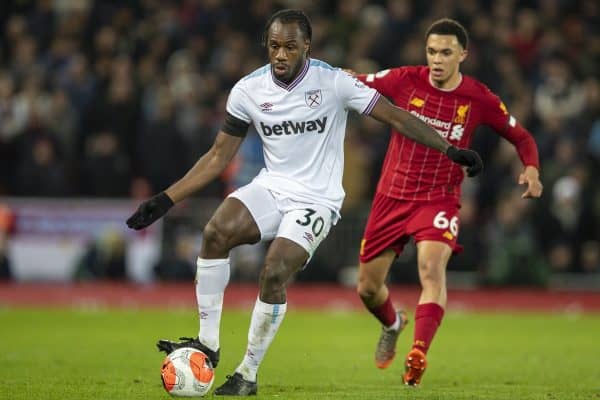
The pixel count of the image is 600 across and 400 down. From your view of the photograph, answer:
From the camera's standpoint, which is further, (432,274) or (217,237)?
(432,274)

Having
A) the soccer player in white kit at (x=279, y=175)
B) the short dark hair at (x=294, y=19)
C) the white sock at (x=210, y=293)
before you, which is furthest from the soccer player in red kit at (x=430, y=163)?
the white sock at (x=210, y=293)

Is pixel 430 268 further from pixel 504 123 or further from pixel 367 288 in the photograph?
pixel 504 123

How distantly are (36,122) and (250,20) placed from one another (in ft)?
13.9

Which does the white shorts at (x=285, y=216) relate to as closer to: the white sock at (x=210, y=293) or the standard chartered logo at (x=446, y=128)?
the white sock at (x=210, y=293)

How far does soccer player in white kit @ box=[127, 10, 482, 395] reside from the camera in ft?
27.7

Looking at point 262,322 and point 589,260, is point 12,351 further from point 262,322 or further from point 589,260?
point 589,260

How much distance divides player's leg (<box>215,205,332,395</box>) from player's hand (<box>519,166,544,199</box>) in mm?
1769

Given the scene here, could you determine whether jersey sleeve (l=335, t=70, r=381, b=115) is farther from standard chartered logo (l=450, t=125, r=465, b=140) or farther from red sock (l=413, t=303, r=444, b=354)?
red sock (l=413, t=303, r=444, b=354)

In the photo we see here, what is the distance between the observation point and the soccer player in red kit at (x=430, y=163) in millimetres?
10023

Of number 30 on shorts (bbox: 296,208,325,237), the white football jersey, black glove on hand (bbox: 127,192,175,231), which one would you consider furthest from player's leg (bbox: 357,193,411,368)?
black glove on hand (bbox: 127,192,175,231)

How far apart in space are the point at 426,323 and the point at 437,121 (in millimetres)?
1643

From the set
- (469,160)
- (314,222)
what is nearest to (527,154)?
(469,160)

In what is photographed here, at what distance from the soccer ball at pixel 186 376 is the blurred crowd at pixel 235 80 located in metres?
10.4

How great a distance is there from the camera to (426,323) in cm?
957
